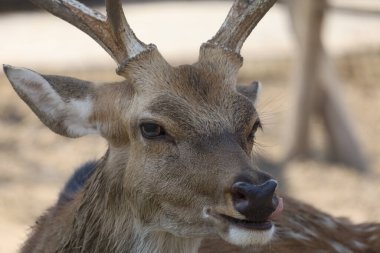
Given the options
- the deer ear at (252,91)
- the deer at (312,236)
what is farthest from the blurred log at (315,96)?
the deer ear at (252,91)

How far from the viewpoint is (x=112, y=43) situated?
4.57 m

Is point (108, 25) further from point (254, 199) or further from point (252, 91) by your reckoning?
point (254, 199)

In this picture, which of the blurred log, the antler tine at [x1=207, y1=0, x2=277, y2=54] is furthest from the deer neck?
the blurred log

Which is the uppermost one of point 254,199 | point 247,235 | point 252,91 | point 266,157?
point 252,91

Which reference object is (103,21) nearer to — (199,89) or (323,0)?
(199,89)

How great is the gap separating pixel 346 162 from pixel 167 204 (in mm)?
5832

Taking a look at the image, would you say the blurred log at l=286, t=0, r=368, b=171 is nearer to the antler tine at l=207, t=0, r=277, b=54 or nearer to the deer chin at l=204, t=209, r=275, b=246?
the antler tine at l=207, t=0, r=277, b=54

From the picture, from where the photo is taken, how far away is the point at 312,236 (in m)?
5.20

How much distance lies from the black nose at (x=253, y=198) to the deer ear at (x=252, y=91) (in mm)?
1040

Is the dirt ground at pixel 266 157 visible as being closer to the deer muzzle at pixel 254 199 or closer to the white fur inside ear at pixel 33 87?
the white fur inside ear at pixel 33 87

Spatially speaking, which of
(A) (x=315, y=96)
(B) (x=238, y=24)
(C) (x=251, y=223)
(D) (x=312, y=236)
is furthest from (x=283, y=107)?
(C) (x=251, y=223)

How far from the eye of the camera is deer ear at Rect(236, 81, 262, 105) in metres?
4.98

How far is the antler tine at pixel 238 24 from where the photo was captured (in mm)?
4758

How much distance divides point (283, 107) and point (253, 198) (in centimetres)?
720
